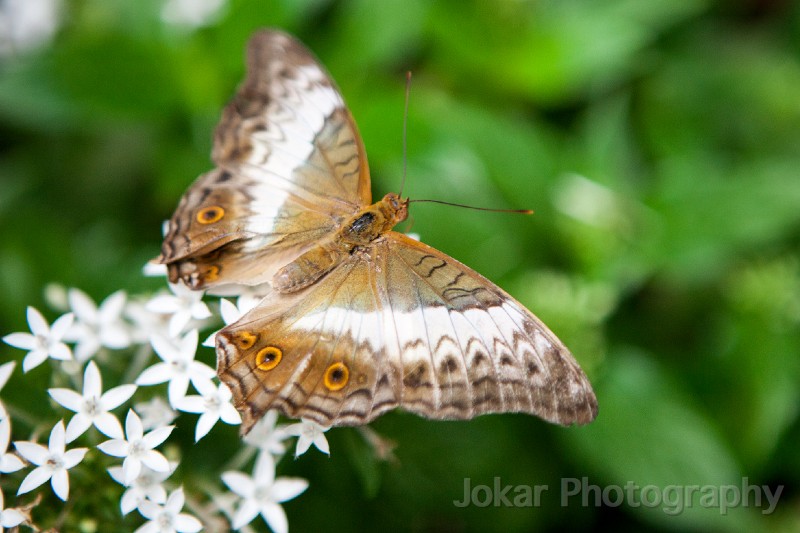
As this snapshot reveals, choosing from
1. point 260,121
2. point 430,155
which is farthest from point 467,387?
point 430,155

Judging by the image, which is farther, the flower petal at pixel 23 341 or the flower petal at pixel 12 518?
the flower petal at pixel 23 341

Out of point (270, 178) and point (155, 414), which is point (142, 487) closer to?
point (155, 414)

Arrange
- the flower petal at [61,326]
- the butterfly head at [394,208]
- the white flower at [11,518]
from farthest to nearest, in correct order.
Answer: the butterfly head at [394,208]
the flower petal at [61,326]
the white flower at [11,518]

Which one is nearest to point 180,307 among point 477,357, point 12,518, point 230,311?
point 230,311

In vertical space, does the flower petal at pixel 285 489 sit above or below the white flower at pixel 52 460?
below

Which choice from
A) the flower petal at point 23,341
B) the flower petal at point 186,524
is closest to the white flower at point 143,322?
the flower petal at point 23,341

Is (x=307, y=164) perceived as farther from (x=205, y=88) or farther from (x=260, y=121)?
(x=205, y=88)

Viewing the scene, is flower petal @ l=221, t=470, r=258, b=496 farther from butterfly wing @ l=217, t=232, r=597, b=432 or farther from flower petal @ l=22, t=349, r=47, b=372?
flower petal @ l=22, t=349, r=47, b=372

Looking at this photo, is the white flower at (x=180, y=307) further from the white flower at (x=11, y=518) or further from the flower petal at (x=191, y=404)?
the white flower at (x=11, y=518)

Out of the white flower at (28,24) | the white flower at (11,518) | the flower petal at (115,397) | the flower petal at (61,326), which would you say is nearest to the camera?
the white flower at (11,518)
